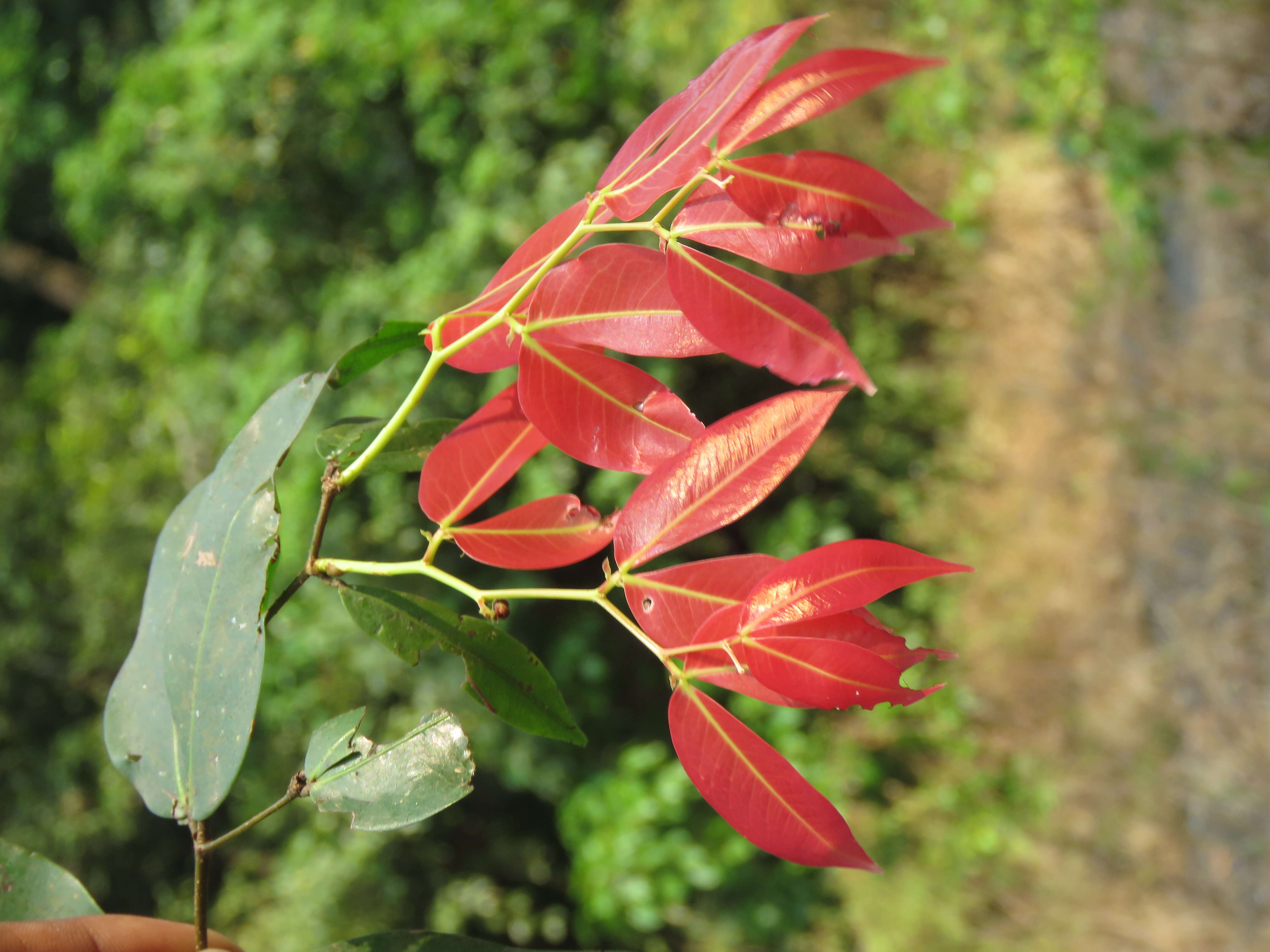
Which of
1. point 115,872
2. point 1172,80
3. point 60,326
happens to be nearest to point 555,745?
point 115,872

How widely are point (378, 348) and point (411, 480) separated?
130 centimetres

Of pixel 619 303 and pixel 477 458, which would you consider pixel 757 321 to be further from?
pixel 477 458

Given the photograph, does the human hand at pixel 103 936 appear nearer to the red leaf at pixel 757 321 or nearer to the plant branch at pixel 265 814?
the plant branch at pixel 265 814

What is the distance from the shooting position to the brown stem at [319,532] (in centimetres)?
42

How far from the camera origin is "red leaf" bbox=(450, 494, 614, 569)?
0.42 metres

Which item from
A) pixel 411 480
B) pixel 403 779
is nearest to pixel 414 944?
pixel 403 779

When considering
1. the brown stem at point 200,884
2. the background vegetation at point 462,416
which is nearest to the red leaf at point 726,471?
the brown stem at point 200,884

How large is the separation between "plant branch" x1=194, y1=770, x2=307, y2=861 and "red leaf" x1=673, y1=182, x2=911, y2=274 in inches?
11.8

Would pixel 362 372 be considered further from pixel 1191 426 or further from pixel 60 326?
pixel 60 326

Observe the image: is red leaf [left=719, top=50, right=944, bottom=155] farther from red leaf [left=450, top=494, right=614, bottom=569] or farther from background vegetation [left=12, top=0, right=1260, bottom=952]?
background vegetation [left=12, top=0, right=1260, bottom=952]

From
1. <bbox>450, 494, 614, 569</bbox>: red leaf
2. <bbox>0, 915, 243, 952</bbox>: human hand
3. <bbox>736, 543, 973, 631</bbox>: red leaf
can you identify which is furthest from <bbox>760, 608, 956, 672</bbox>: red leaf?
<bbox>0, 915, 243, 952</bbox>: human hand

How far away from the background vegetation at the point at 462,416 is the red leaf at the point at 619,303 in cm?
127

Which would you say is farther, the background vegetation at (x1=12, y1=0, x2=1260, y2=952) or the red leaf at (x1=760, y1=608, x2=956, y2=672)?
the background vegetation at (x1=12, y1=0, x2=1260, y2=952)

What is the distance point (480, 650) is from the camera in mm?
409
